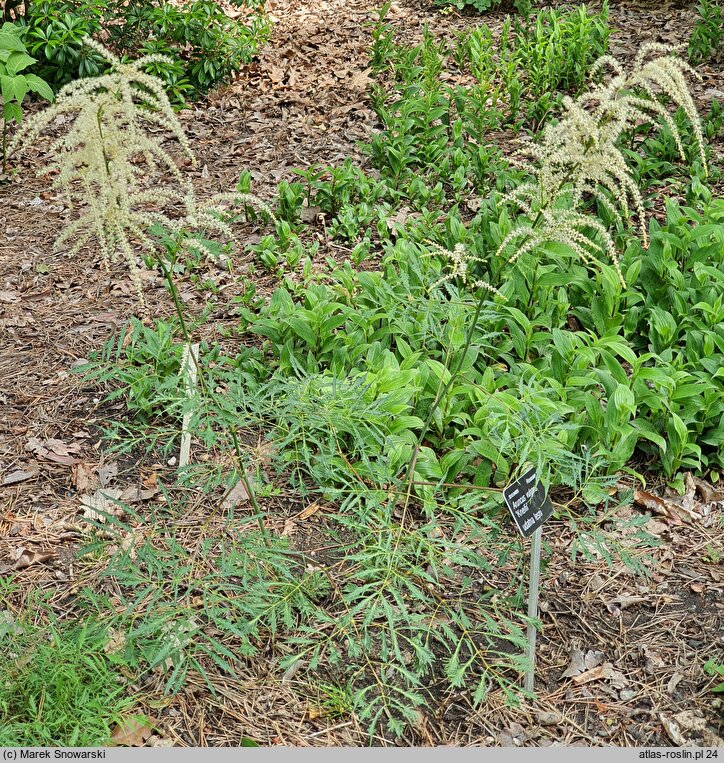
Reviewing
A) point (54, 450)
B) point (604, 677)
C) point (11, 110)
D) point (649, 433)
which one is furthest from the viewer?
point (11, 110)

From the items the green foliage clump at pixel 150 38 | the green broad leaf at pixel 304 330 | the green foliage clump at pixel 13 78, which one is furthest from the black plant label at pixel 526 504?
the green foliage clump at pixel 150 38

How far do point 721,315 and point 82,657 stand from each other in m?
2.96

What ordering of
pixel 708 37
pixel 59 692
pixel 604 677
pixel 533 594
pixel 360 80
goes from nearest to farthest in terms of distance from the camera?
pixel 59 692 < pixel 533 594 < pixel 604 677 < pixel 708 37 < pixel 360 80

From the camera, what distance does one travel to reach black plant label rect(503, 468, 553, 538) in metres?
2.36

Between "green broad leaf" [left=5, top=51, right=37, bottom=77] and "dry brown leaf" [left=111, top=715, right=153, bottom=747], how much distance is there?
11.8 feet

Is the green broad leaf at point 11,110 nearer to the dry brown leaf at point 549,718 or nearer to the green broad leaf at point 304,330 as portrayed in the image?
the green broad leaf at point 304,330

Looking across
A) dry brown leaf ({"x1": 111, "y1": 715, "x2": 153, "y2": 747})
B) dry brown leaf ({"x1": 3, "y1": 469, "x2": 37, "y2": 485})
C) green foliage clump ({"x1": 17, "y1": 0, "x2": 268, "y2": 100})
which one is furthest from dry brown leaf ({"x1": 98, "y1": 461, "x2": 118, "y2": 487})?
green foliage clump ({"x1": 17, "y1": 0, "x2": 268, "y2": 100})

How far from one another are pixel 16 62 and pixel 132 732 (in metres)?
3.71

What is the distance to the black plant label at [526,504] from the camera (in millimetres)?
2359

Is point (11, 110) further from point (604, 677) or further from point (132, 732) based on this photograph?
point (604, 677)

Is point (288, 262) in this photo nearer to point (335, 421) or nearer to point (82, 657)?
point (335, 421)

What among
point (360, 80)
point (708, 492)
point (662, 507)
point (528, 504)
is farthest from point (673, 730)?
point (360, 80)

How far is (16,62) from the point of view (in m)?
4.45

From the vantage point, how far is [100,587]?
9.22 feet
